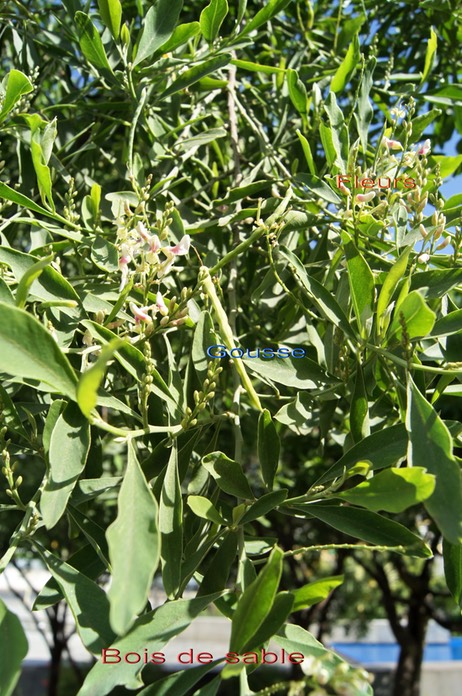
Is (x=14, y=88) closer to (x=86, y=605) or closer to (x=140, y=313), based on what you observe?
(x=140, y=313)

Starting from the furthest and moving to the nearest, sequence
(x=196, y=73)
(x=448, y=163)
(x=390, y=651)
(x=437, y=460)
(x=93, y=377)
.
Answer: (x=390, y=651), (x=448, y=163), (x=196, y=73), (x=437, y=460), (x=93, y=377)

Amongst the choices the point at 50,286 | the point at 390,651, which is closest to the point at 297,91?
the point at 50,286

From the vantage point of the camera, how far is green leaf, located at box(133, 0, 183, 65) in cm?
108

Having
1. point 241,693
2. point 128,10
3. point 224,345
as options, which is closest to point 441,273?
point 224,345

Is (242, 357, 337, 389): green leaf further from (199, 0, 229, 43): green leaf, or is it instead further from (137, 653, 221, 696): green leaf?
(199, 0, 229, 43): green leaf

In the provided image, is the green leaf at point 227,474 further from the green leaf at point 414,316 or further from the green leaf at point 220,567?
the green leaf at point 414,316

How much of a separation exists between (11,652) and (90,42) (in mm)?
885

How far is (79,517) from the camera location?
2.72 feet

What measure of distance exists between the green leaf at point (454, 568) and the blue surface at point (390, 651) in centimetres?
1145

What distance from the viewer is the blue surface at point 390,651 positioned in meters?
11.7

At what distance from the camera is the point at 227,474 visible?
Result: 79 cm

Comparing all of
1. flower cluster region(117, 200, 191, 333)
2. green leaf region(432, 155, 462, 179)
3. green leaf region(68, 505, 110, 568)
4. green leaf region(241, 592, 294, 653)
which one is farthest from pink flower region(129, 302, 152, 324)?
green leaf region(432, 155, 462, 179)

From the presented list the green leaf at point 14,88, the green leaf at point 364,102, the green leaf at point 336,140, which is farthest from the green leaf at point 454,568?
the green leaf at point 14,88

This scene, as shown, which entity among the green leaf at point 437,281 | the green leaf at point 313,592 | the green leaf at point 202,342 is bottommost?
the green leaf at point 313,592
